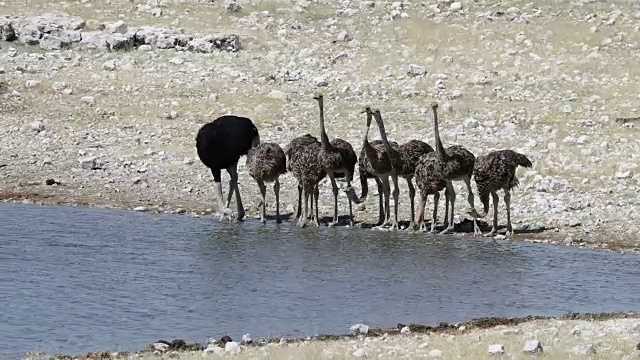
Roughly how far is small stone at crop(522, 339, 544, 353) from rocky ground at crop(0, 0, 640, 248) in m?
8.03

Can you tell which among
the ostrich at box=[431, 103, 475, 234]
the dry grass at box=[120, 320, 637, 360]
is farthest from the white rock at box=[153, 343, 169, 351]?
the ostrich at box=[431, 103, 475, 234]

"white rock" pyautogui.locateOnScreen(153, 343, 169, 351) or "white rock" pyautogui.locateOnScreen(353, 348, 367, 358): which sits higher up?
"white rock" pyautogui.locateOnScreen(353, 348, 367, 358)

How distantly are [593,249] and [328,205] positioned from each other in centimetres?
483

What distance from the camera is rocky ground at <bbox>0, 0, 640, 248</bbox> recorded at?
2280 cm

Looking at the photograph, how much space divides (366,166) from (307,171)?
0.90 meters

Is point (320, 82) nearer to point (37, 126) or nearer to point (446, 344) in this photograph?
point (37, 126)

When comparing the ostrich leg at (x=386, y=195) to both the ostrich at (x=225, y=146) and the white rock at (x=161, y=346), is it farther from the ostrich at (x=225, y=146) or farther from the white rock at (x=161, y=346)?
the white rock at (x=161, y=346)

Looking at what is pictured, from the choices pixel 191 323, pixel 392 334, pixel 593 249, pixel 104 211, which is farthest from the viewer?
pixel 104 211

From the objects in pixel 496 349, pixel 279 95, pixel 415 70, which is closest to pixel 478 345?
pixel 496 349

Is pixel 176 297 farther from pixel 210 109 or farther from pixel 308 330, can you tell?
pixel 210 109

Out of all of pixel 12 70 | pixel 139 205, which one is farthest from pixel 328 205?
pixel 12 70

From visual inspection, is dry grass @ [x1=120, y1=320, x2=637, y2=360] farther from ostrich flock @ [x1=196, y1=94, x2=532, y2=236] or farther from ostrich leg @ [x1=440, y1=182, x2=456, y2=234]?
ostrich leg @ [x1=440, y1=182, x2=456, y2=234]

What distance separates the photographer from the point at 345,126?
86.3 feet

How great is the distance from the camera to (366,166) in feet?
69.9
